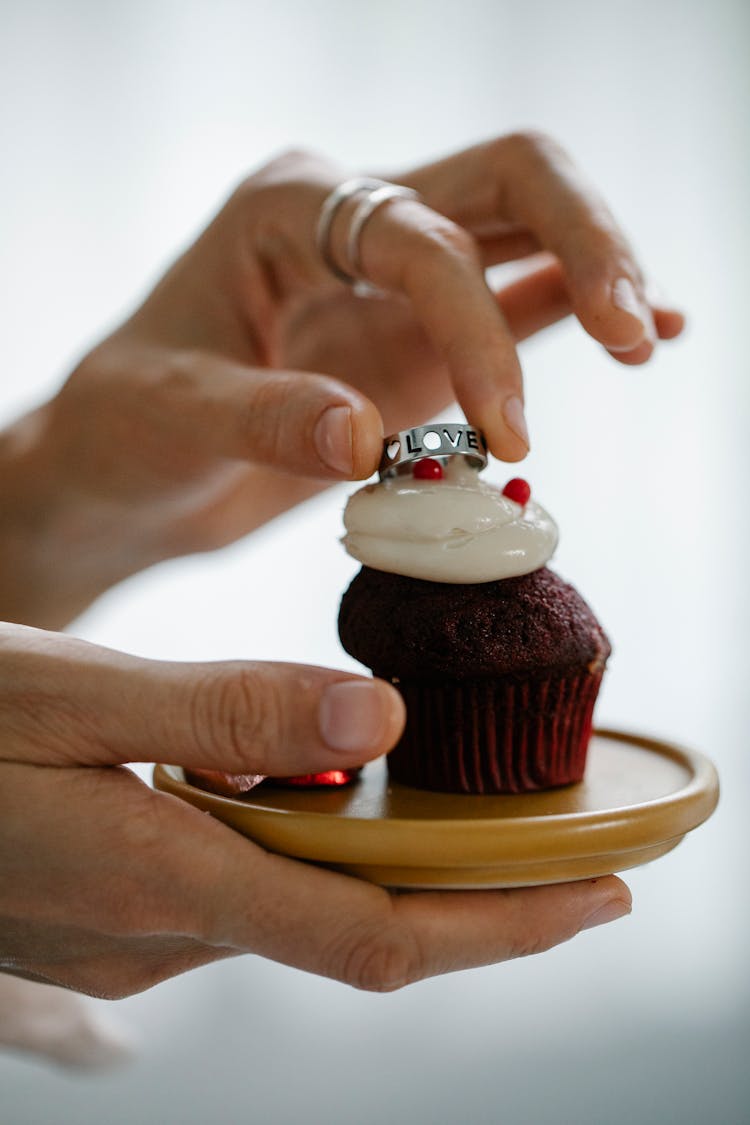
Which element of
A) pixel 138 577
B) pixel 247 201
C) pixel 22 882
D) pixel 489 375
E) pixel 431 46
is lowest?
pixel 138 577

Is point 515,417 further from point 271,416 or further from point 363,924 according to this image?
point 363,924

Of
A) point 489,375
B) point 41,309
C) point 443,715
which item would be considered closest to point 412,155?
point 41,309

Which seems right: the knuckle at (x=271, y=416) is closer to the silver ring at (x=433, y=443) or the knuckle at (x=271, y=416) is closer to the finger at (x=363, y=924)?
the silver ring at (x=433, y=443)

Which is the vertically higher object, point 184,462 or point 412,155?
point 412,155

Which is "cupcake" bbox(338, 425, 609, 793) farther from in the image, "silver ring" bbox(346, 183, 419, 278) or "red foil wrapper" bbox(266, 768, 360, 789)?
"silver ring" bbox(346, 183, 419, 278)

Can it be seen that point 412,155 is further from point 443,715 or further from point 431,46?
point 443,715

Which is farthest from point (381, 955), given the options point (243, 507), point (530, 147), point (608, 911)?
point (243, 507)

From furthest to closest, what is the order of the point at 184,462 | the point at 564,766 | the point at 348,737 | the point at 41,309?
the point at 41,309 < the point at 184,462 < the point at 564,766 < the point at 348,737
